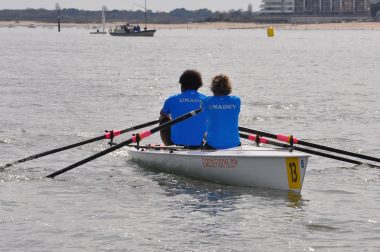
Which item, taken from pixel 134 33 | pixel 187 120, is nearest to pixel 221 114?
pixel 187 120

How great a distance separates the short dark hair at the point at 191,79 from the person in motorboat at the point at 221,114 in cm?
81

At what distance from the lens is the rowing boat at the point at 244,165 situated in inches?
542

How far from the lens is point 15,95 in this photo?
34469mm

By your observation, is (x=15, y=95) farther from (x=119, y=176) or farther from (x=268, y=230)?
(x=268, y=230)

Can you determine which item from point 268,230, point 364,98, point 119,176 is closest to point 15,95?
point 364,98

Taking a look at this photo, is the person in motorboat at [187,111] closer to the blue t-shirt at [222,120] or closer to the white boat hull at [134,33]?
the blue t-shirt at [222,120]

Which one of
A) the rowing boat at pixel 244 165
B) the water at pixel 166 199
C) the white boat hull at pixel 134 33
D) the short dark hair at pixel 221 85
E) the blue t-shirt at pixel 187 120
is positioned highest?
the white boat hull at pixel 134 33

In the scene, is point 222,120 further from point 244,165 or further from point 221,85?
point 244,165

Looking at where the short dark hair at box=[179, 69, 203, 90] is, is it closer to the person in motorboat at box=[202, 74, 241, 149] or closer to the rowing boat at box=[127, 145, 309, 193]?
the person in motorboat at box=[202, 74, 241, 149]

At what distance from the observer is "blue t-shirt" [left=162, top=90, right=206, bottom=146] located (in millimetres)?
15547

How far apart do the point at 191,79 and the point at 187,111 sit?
578 millimetres

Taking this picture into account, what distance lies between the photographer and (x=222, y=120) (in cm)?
1455

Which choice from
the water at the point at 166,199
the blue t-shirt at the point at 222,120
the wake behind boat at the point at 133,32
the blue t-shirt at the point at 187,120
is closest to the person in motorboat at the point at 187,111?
the blue t-shirt at the point at 187,120

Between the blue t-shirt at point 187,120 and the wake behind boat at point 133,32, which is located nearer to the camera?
the blue t-shirt at point 187,120
